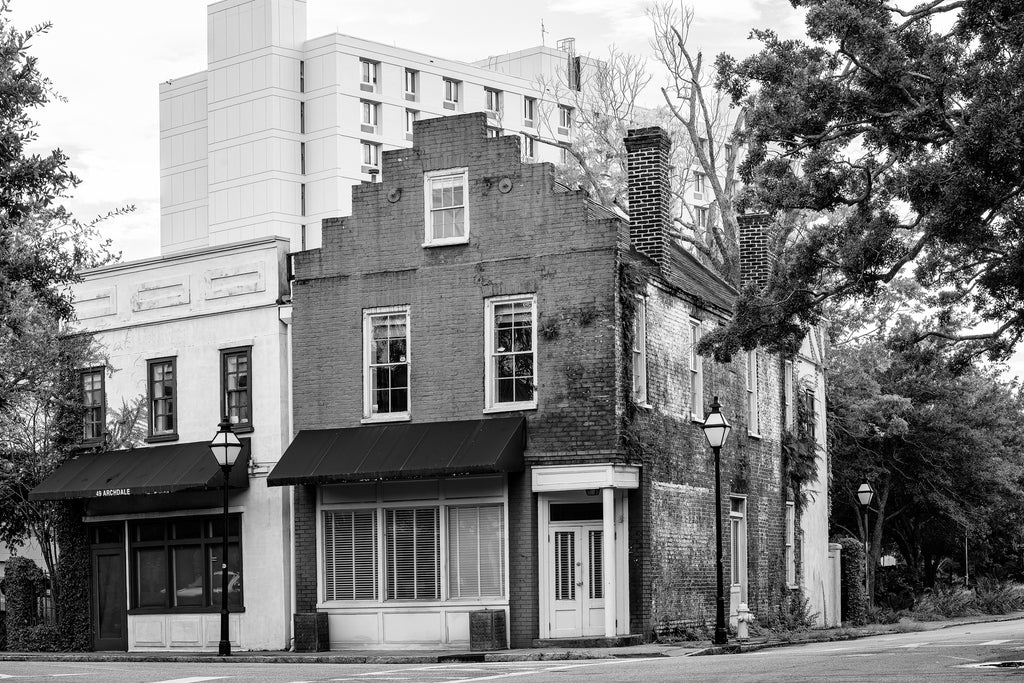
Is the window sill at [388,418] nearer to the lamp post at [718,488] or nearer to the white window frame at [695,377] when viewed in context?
the lamp post at [718,488]

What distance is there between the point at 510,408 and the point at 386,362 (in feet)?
9.10

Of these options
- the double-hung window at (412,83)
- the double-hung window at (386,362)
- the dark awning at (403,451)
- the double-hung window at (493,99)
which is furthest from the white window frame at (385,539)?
the double-hung window at (493,99)

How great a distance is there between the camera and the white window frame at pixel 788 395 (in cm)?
3572

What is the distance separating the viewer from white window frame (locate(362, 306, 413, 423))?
28.1m

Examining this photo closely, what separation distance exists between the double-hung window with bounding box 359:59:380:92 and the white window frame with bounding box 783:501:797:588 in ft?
163

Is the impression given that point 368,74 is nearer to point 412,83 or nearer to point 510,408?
point 412,83

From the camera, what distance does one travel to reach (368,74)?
266 ft

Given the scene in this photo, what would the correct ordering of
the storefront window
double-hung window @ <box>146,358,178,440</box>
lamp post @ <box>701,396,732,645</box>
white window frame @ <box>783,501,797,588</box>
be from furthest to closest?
white window frame @ <box>783,501,797,588</box>, double-hung window @ <box>146,358,178,440</box>, the storefront window, lamp post @ <box>701,396,732,645</box>

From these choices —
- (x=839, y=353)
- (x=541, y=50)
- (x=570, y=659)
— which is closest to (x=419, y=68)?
(x=541, y=50)

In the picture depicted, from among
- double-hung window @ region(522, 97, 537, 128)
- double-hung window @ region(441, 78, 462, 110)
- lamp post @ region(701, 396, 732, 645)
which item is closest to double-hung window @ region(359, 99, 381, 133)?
double-hung window @ region(441, 78, 462, 110)

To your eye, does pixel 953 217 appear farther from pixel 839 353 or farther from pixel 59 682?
pixel 839 353

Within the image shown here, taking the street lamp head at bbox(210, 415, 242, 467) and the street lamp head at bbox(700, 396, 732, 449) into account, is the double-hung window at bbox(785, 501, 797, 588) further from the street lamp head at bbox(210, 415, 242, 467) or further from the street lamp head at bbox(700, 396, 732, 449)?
the street lamp head at bbox(210, 415, 242, 467)

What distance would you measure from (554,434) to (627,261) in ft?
11.0

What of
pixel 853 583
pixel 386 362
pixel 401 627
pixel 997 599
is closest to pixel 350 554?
pixel 401 627
